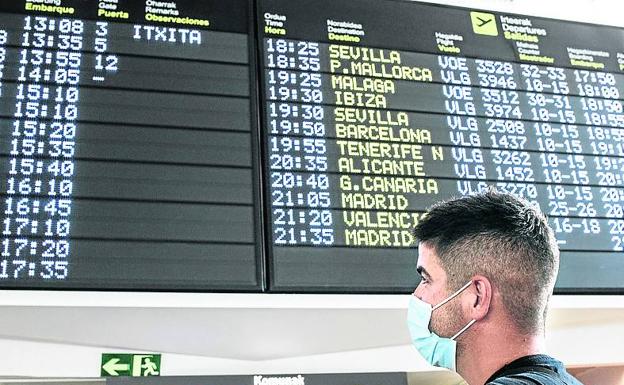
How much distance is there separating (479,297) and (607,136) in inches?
62.4

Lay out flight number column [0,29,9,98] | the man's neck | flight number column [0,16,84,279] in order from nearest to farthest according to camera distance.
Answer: the man's neck < flight number column [0,16,84,279] < flight number column [0,29,9,98]

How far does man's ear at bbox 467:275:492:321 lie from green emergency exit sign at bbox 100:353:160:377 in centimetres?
109

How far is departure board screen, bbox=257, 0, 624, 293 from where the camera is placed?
250cm

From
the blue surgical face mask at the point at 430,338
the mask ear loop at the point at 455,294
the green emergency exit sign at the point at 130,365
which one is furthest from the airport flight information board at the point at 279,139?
the mask ear loop at the point at 455,294

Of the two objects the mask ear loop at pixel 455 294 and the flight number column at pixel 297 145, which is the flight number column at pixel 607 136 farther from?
the mask ear loop at pixel 455 294

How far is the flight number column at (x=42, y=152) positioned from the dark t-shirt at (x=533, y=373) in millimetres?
1314

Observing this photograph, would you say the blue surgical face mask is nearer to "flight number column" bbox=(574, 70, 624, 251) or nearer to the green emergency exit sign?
the green emergency exit sign

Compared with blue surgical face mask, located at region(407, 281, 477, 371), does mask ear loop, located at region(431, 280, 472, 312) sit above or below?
above

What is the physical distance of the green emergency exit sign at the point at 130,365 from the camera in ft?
7.53

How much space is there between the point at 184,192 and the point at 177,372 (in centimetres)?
55

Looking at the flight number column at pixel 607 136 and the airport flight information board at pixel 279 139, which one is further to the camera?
the flight number column at pixel 607 136

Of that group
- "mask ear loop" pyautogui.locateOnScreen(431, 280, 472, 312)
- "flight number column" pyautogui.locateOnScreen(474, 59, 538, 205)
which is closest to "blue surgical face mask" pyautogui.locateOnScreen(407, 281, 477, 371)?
"mask ear loop" pyautogui.locateOnScreen(431, 280, 472, 312)

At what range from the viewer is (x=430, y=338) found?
5.82 feet

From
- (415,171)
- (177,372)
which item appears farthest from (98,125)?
(415,171)
